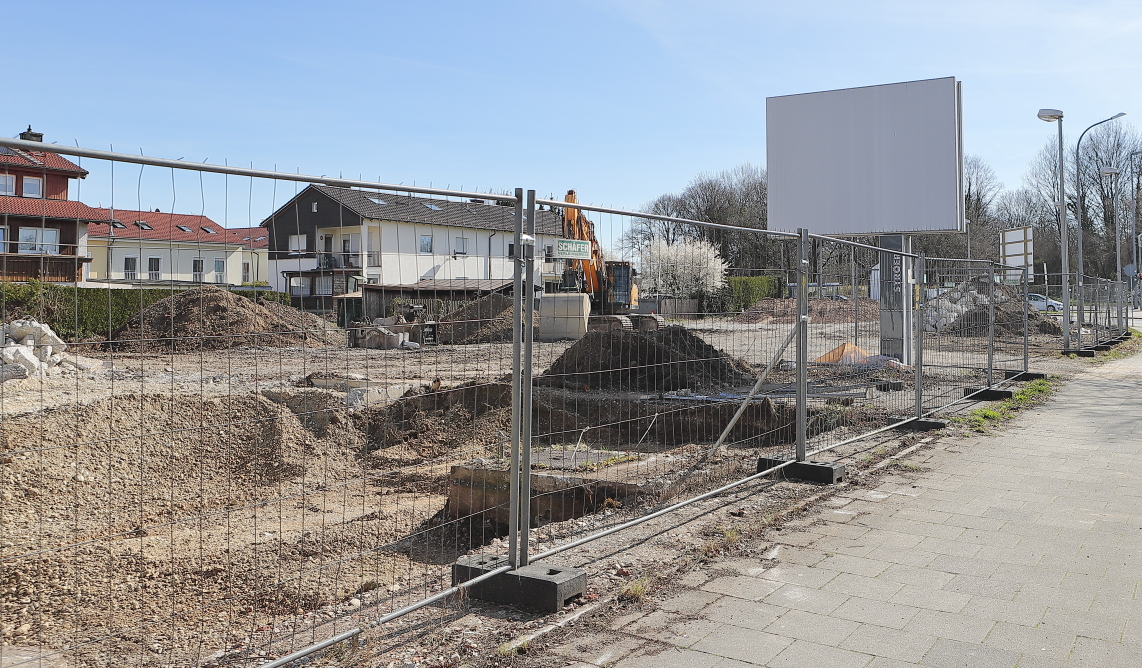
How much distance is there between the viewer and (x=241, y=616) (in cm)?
520

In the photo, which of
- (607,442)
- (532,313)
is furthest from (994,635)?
(607,442)

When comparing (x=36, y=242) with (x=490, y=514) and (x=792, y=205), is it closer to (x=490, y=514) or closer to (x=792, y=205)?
(x=490, y=514)

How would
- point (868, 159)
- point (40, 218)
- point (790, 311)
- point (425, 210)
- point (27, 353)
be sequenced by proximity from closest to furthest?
point (40, 218), point (425, 210), point (790, 311), point (27, 353), point (868, 159)

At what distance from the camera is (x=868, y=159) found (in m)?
19.8

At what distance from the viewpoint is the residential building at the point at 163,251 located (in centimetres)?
313

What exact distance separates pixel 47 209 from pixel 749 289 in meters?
5.41

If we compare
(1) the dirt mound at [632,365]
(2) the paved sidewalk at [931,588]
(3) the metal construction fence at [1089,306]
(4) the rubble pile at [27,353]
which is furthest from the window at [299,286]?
(3) the metal construction fence at [1089,306]

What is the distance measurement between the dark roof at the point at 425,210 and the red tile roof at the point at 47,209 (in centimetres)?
77

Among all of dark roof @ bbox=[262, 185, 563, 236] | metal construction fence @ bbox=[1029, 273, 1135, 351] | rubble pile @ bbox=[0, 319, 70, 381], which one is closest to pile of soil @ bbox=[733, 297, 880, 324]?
dark roof @ bbox=[262, 185, 563, 236]

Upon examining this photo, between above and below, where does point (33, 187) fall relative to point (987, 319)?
above

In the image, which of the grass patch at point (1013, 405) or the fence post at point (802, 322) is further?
the grass patch at point (1013, 405)

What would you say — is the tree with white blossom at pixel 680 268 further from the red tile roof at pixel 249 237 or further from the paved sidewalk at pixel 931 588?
the red tile roof at pixel 249 237

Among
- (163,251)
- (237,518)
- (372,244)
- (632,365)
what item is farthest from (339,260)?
(632,365)

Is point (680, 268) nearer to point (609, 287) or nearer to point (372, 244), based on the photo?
point (609, 287)
